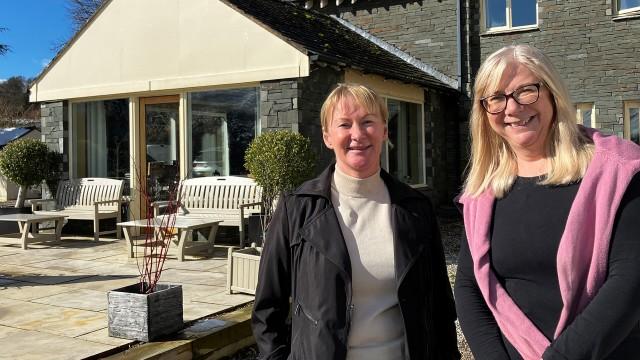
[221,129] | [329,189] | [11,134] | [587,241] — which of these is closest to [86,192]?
[221,129]

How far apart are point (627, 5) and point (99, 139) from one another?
32.1 feet

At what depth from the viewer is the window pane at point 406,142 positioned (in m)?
10.1

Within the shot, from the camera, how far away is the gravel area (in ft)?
12.8

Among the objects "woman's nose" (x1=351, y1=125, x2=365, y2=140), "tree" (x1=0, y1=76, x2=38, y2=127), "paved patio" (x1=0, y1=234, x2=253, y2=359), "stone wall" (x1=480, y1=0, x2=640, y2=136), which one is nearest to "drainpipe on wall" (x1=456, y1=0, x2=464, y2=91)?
"stone wall" (x1=480, y1=0, x2=640, y2=136)

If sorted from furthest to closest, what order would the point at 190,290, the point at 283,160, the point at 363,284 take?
1. the point at 283,160
2. the point at 190,290
3. the point at 363,284

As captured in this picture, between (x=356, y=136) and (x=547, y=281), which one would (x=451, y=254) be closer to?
(x=356, y=136)

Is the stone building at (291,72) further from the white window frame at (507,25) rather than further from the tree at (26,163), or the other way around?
the tree at (26,163)

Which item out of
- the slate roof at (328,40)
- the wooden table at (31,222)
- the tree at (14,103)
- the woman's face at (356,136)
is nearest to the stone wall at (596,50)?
the slate roof at (328,40)

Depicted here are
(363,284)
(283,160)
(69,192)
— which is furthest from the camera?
(69,192)

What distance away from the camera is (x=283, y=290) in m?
1.87

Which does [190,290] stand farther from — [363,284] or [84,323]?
[363,284]

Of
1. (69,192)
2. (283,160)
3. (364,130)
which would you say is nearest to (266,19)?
(283,160)

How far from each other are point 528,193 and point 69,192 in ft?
28.7

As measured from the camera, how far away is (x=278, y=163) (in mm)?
6375
